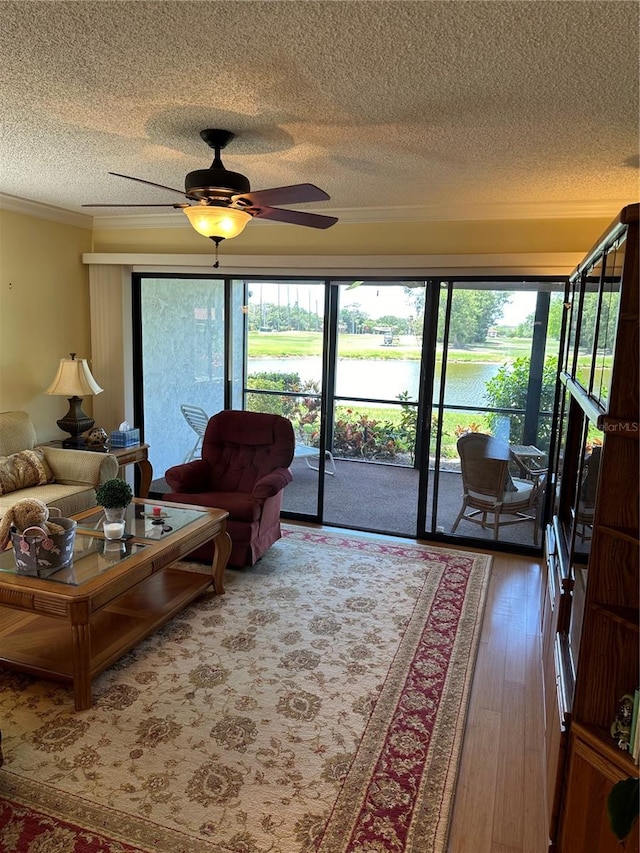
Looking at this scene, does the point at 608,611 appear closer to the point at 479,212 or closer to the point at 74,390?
the point at 479,212

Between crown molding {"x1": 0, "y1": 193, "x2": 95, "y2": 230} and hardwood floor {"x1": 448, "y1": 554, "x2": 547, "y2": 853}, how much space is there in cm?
461

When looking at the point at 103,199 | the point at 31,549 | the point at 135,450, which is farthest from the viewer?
the point at 135,450

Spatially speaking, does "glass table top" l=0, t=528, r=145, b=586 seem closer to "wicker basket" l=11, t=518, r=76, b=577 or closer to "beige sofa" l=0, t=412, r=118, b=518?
"wicker basket" l=11, t=518, r=76, b=577

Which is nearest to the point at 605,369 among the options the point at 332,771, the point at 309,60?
the point at 309,60

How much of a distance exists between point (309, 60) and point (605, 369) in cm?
145

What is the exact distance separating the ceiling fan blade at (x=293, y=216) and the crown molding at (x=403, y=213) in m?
1.70

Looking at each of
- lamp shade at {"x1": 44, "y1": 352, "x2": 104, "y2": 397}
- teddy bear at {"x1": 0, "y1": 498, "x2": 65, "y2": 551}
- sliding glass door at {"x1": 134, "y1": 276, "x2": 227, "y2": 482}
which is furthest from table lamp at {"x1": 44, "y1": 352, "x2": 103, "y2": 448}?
teddy bear at {"x1": 0, "y1": 498, "x2": 65, "y2": 551}

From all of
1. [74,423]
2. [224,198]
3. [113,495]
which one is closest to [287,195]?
[224,198]

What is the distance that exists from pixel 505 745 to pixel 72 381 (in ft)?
13.3

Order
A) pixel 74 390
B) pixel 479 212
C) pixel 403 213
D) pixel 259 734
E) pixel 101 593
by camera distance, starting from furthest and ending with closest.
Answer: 1. pixel 74 390
2. pixel 403 213
3. pixel 479 212
4. pixel 101 593
5. pixel 259 734

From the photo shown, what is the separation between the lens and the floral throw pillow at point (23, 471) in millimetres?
4094

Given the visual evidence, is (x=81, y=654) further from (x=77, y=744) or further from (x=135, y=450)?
(x=135, y=450)

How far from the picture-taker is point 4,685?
2.68 meters

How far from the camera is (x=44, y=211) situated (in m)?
4.73
